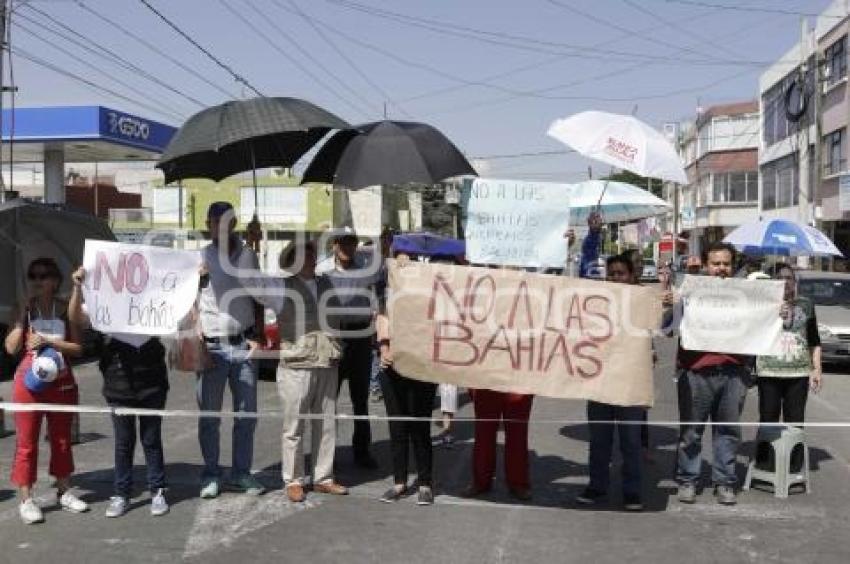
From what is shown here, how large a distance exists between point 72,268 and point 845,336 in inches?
475

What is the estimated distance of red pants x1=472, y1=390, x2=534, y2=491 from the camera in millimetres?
6512

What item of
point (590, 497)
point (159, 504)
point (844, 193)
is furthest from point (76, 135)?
point (844, 193)

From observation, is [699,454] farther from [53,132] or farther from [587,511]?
→ [53,132]

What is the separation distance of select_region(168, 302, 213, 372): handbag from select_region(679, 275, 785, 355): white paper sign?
3.26 meters

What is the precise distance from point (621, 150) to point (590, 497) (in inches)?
106

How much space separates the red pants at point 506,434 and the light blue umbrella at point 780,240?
22.8 ft

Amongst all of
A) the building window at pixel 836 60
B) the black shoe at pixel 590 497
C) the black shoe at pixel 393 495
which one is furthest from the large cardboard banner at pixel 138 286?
the building window at pixel 836 60

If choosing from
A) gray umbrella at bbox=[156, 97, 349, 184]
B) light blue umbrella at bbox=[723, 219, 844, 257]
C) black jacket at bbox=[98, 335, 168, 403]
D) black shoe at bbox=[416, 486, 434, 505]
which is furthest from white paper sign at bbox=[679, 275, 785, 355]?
light blue umbrella at bbox=[723, 219, 844, 257]

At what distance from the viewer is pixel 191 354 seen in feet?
20.8

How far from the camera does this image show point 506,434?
6.54m

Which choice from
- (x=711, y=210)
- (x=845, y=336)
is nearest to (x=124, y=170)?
(x=711, y=210)

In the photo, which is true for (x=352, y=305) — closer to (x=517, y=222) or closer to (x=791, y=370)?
(x=517, y=222)

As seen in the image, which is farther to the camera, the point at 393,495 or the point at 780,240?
the point at 780,240

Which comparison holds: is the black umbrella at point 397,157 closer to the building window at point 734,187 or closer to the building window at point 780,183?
the building window at point 780,183
